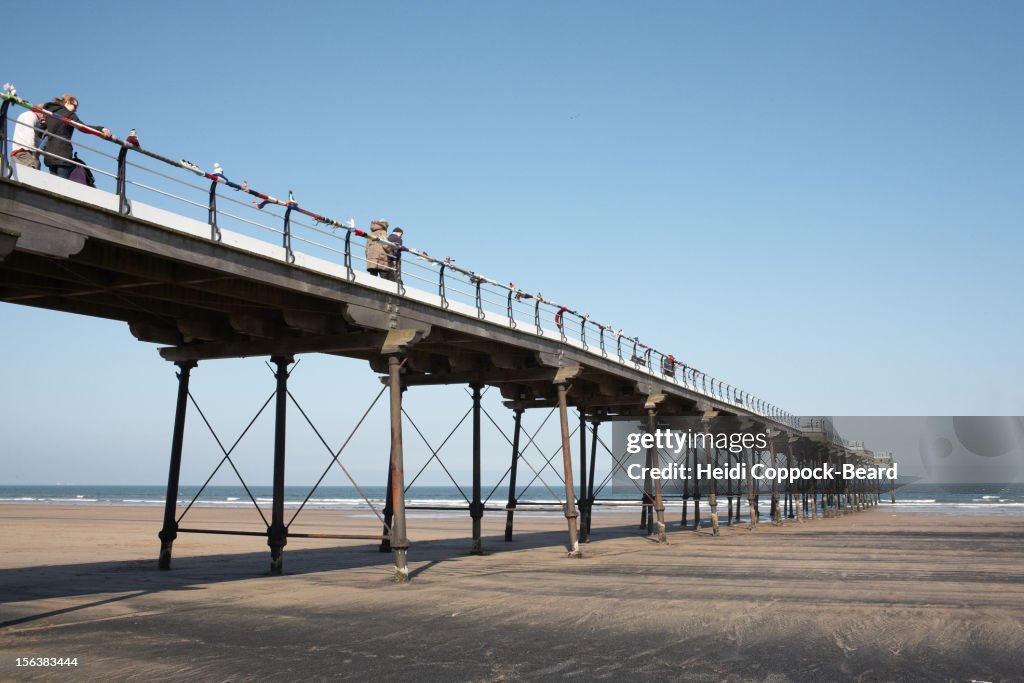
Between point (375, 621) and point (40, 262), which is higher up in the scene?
point (40, 262)

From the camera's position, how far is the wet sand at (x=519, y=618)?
9398 millimetres

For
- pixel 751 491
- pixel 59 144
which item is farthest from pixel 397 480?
pixel 751 491

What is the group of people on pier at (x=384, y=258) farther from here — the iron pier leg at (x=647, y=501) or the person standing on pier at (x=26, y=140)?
the iron pier leg at (x=647, y=501)

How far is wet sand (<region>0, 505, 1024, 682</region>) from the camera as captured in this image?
9.40 metres

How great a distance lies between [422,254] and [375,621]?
27.5ft

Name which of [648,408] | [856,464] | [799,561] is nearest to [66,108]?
[799,561]

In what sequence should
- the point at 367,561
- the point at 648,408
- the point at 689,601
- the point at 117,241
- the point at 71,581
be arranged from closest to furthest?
the point at 117,241, the point at 689,601, the point at 71,581, the point at 367,561, the point at 648,408

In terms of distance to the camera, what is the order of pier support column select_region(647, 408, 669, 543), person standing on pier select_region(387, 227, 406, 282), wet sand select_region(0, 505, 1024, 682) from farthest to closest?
pier support column select_region(647, 408, 669, 543) → person standing on pier select_region(387, 227, 406, 282) → wet sand select_region(0, 505, 1024, 682)

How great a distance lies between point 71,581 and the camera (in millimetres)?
17344

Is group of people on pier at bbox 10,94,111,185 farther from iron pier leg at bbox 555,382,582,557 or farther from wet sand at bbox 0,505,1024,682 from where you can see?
iron pier leg at bbox 555,382,582,557

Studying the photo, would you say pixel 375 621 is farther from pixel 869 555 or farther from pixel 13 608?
pixel 869 555

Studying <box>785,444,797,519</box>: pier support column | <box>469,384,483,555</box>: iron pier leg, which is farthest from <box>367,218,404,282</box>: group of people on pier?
<box>785,444,797,519</box>: pier support column

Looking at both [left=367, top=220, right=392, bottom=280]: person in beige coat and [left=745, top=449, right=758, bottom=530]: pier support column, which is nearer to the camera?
[left=367, top=220, right=392, bottom=280]: person in beige coat

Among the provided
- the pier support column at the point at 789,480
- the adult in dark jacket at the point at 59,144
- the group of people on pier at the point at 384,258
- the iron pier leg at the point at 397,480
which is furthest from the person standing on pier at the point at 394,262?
the pier support column at the point at 789,480
